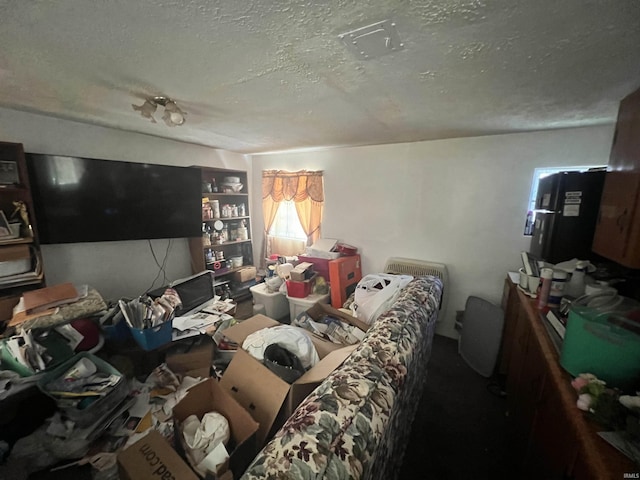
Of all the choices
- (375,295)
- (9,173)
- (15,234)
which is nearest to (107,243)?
(15,234)

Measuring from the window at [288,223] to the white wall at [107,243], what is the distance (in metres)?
1.16

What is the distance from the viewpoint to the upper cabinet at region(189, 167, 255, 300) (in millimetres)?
3076

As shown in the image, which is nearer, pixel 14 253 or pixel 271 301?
pixel 14 253

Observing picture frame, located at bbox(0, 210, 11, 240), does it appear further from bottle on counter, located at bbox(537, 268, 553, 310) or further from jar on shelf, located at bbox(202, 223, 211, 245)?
bottle on counter, located at bbox(537, 268, 553, 310)

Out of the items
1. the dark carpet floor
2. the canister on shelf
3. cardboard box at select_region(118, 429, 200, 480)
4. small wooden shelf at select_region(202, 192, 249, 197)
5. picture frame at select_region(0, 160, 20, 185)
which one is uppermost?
picture frame at select_region(0, 160, 20, 185)

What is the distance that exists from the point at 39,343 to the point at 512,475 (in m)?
2.88

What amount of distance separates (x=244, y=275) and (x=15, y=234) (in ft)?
6.86

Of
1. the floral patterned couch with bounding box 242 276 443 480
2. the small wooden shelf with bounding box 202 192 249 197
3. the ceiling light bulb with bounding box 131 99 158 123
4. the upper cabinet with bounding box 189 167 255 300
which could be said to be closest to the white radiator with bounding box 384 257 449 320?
the floral patterned couch with bounding box 242 276 443 480

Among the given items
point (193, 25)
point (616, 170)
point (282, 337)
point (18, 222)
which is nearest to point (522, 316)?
point (616, 170)

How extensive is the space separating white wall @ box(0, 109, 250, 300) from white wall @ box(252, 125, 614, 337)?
1.79 m

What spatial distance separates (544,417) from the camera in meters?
1.05

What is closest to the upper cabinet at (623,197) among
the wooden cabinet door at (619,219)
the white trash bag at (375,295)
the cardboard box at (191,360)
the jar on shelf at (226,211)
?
the wooden cabinet door at (619,219)

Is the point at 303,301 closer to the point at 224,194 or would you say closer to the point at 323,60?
the point at 224,194

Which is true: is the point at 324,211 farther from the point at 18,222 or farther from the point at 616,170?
the point at 18,222
